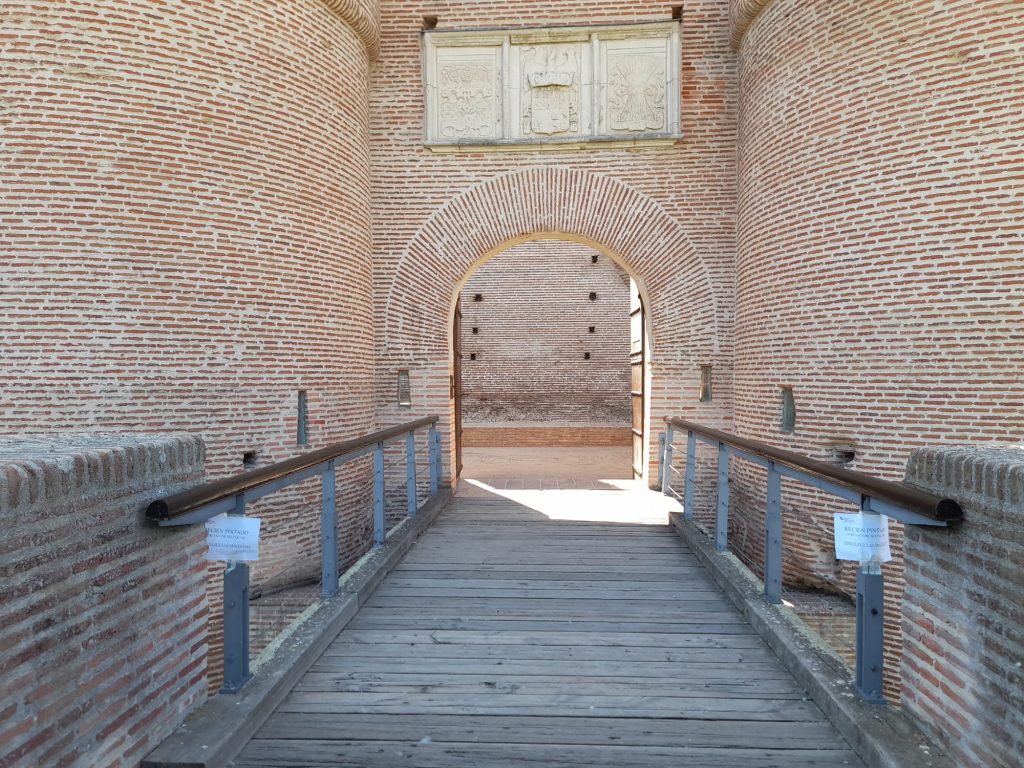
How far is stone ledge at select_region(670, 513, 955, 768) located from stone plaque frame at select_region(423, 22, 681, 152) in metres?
5.17

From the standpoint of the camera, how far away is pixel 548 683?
278 centimetres

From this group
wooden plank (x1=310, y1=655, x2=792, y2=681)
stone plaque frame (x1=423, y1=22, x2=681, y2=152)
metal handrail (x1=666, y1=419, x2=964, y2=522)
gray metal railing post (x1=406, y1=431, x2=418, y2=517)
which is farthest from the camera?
stone plaque frame (x1=423, y1=22, x2=681, y2=152)

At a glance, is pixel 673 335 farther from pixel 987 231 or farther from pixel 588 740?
→ pixel 588 740

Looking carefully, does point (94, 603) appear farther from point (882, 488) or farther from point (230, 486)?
point (882, 488)

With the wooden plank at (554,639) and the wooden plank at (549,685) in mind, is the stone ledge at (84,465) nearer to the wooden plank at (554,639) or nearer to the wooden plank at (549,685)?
the wooden plank at (549,685)

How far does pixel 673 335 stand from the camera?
7539 millimetres

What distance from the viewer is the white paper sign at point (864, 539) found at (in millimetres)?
2338

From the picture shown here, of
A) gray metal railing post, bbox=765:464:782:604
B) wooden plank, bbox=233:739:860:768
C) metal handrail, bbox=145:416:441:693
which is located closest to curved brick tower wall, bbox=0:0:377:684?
metal handrail, bbox=145:416:441:693

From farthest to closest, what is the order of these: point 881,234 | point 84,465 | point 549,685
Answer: point 881,234
point 549,685
point 84,465

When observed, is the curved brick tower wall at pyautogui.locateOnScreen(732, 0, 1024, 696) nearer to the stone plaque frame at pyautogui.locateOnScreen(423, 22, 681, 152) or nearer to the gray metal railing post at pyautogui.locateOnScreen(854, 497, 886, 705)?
the stone plaque frame at pyautogui.locateOnScreen(423, 22, 681, 152)

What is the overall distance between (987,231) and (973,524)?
13.3 ft

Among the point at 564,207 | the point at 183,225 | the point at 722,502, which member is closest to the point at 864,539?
the point at 722,502

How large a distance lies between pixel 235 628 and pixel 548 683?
128 cm

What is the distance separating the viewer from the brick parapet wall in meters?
1.77
